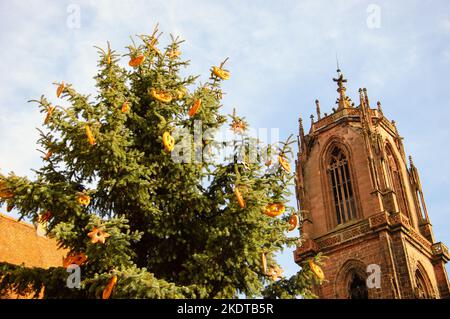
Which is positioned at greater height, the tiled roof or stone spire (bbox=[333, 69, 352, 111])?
Answer: stone spire (bbox=[333, 69, 352, 111])

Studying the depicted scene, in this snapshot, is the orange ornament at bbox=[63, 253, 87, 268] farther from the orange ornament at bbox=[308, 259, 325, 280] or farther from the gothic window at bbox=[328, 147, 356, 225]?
the gothic window at bbox=[328, 147, 356, 225]

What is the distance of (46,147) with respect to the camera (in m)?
10.0

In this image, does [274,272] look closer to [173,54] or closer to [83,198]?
[83,198]

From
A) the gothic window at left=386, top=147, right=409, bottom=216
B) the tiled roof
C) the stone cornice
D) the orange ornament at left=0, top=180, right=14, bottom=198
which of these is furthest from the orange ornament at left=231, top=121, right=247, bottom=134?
the gothic window at left=386, top=147, right=409, bottom=216

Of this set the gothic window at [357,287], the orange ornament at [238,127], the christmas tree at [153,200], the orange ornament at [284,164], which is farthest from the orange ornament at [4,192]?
the gothic window at [357,287]

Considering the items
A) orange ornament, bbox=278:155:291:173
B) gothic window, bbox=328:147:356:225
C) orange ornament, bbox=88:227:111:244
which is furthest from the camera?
gothic window, bbox=328:147:356:225

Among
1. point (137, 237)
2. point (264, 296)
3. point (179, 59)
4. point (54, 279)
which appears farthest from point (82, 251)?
point (179, 59)

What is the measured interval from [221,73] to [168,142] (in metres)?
1.97

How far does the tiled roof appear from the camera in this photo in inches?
535

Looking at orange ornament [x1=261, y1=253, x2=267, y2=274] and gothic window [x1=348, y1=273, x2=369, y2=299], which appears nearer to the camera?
orange ornament [x1=261, y1=253, x2=267, y2=274]

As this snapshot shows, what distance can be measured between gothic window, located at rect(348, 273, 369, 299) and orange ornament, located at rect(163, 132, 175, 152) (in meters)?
23.7

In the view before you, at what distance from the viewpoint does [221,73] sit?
10922mm
